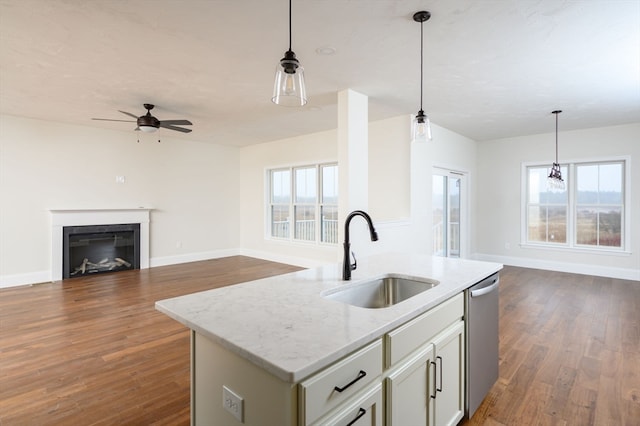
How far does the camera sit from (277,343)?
1.11 meters

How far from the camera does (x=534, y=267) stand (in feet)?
21.9

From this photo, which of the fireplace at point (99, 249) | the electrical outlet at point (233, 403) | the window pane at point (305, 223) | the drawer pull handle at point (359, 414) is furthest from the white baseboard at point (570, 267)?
the electrical outlet at point (233, 403)

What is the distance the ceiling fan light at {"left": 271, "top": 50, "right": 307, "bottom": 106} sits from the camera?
5.54ft

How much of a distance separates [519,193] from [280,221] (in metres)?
4.98

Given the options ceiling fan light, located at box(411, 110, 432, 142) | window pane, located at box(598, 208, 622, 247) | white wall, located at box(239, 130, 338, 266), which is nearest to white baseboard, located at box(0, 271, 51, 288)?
white wall, located at box(239, 130, 338, 266)

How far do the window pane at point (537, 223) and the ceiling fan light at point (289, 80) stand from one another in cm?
662

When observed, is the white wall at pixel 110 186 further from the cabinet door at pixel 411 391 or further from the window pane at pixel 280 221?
the cabinet door at pixel 411 391

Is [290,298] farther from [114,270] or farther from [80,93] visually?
[114,270]

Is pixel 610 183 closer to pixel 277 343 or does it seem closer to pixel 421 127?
pixel 421 127

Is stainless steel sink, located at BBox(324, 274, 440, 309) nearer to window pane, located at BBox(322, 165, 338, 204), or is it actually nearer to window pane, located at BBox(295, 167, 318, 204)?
window pane, located at BBox(322, 165, 338, 204)

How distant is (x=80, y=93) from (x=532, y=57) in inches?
195

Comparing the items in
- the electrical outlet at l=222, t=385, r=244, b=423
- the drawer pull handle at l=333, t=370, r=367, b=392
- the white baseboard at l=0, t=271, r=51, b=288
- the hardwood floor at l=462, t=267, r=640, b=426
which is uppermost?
the drawer pull handle at l=333, t=370, r=367, b=392

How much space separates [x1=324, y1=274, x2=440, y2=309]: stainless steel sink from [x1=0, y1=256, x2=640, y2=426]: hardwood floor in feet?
2.82

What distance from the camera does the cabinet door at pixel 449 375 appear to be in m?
1.68
